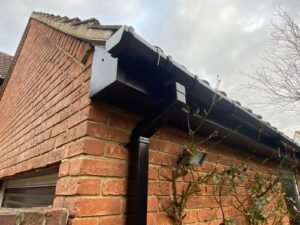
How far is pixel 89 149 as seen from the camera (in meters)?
1.50

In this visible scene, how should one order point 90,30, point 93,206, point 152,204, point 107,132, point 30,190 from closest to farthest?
1. point 93,206
2. point 107,132
3. point 152,204
4. point 90,30
5. point 30,190

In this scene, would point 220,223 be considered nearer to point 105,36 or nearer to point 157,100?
point 157,100

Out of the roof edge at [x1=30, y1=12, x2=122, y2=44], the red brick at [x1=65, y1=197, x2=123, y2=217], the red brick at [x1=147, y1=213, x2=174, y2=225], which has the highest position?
the roof edge at [x1=30, y1=12, x2=122, y2=44]

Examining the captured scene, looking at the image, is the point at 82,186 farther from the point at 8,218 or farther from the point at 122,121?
the point at 122,121

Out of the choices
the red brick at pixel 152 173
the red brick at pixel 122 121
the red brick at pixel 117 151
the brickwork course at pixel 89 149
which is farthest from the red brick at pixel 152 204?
the red brick at pixel 122 121

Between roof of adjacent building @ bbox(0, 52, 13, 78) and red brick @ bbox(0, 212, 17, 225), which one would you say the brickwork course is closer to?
red brick @ bbox(0, 212, 17, 225)

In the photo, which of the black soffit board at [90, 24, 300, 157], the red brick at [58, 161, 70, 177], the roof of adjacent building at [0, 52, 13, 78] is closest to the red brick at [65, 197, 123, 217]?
the red brick at [58, 161, 70, 177]

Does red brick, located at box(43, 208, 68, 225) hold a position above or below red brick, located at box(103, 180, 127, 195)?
below

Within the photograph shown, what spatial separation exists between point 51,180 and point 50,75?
1.28 m

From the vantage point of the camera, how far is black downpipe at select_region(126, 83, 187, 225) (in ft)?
4.95

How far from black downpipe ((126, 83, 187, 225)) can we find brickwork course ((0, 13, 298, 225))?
0.05 m

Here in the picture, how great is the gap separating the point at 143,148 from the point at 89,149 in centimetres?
36

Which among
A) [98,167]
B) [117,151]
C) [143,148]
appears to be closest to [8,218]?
[98,167]

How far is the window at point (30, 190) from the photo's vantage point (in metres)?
2.32
